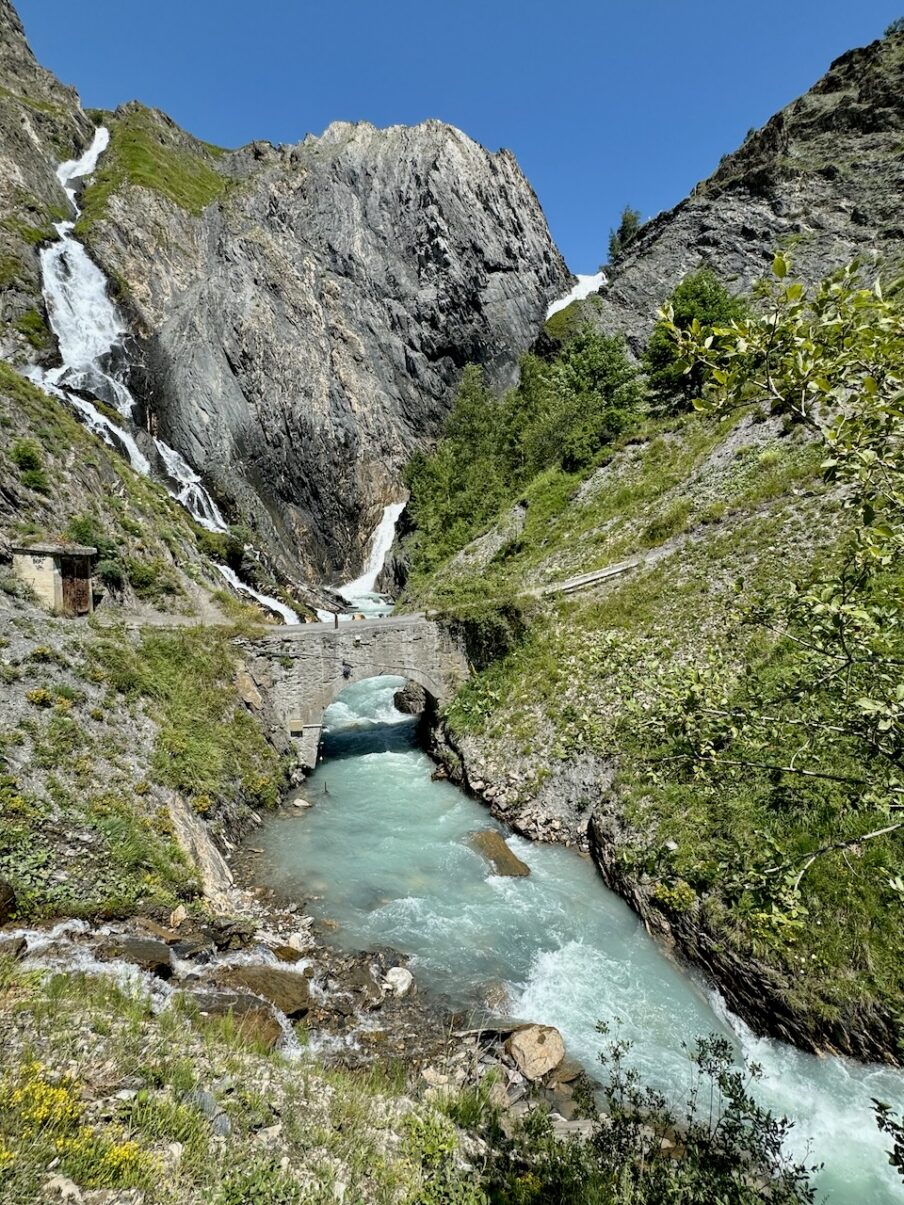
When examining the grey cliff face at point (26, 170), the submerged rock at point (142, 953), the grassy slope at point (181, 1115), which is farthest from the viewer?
the grey cliff face at point (26, 170)

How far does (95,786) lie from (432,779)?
38.3 ft

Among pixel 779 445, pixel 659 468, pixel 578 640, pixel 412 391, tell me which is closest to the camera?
pixel 578 640

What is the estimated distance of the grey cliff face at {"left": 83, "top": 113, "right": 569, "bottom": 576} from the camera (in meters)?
56.5

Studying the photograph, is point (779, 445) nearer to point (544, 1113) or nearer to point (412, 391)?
point (544, 1113)

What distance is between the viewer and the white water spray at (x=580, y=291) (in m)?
82.6

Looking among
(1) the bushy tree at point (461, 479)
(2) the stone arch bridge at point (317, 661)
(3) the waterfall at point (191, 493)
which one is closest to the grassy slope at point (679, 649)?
(2) the stone arch bridge at point (317, 661)

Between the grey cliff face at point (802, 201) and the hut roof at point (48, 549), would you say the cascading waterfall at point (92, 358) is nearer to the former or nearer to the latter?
the hut roof at point (48, 549)

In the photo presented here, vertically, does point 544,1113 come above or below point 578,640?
below

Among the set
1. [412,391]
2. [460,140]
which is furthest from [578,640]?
[460,140]

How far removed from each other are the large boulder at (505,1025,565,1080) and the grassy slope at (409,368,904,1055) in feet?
10.6

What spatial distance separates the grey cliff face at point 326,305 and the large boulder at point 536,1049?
47.2 m

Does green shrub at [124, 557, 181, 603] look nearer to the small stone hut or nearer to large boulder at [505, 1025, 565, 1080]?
→ the small stone hut

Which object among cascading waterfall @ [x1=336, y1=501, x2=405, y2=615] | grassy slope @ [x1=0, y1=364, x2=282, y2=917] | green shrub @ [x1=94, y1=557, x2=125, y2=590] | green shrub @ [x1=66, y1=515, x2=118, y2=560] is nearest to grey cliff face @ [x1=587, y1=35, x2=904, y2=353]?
cascading waterfall @ [x1=336, y1=501, x2=405, y2=615]

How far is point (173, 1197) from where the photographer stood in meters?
5.34
